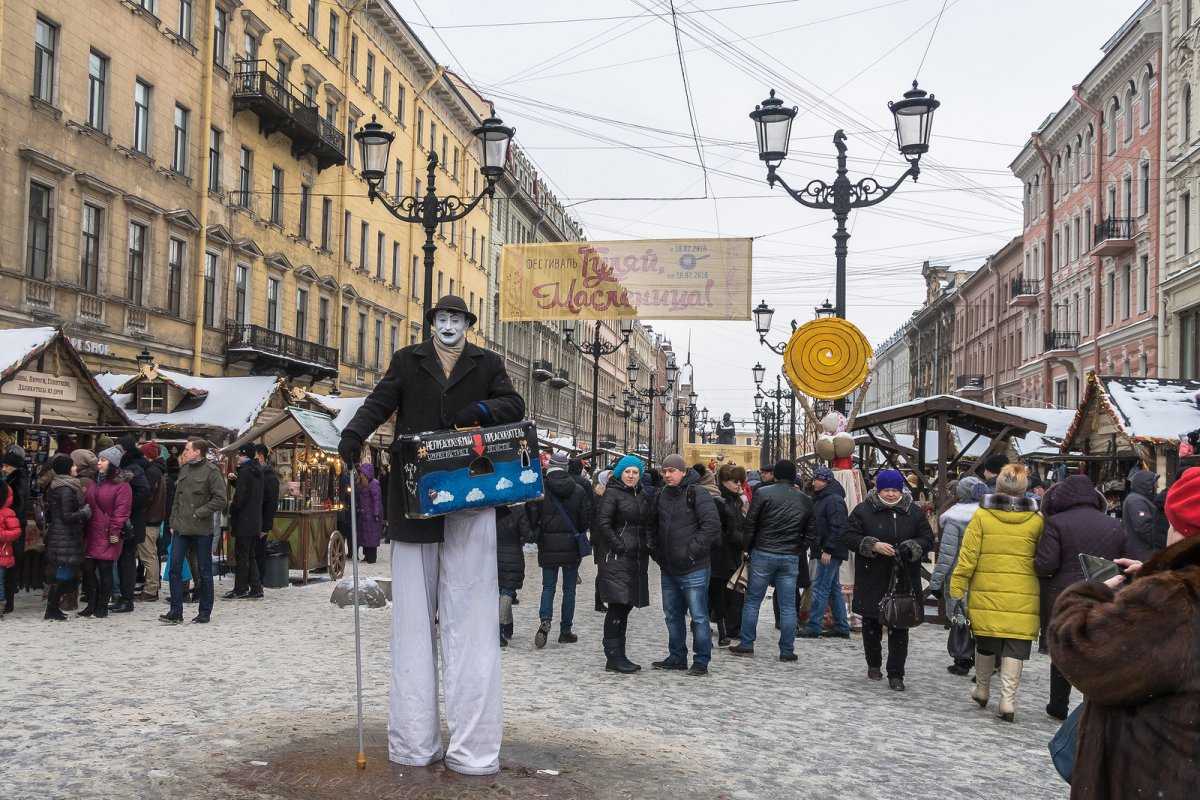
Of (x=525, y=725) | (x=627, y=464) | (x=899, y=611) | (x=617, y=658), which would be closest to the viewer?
(x=525, y=725)

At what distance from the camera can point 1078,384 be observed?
149ft

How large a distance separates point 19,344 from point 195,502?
3.99 metres

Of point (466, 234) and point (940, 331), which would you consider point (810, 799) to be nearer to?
point (466, 234)

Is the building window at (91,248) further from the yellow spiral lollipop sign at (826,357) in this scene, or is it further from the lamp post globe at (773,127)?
the yellow spiral lollipop sign at (826,357)

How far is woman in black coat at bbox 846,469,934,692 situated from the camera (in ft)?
29.1

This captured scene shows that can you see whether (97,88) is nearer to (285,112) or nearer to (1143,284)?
(285,112)

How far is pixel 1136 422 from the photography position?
666 inches

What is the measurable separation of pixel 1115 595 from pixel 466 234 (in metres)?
52.3

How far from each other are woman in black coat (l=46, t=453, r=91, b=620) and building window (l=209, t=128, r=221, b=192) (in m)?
19.7

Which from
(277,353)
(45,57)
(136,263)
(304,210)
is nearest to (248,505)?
(45,57)

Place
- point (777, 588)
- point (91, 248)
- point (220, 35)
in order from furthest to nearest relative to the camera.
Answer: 1. point (220, 35)
2. point (91, 248)
3. point (777, 588)

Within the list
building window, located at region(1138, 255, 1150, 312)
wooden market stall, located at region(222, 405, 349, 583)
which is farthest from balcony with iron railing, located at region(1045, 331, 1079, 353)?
wooden market stall, located at region(222, 405, 349, 583)

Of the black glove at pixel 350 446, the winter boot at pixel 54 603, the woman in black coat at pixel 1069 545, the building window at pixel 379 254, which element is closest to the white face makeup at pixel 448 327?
the black glove at pixel 350 446

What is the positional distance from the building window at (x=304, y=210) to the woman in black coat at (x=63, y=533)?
81.4 feet
